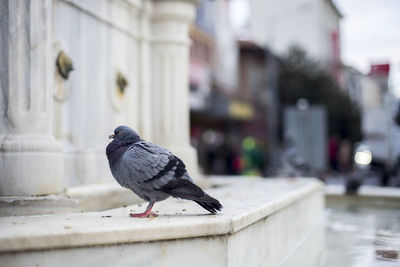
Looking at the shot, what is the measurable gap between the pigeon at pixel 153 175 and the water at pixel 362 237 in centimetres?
199

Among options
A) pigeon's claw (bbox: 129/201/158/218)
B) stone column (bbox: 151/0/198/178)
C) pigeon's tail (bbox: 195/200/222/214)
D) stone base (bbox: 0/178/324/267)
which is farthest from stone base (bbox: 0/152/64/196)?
stone column (bbox: 151/0/198/178)

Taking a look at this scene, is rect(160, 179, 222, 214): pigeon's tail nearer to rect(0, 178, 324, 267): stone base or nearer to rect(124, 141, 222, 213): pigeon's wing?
A: rect(124, 141, 222, 213): pigeon's wing

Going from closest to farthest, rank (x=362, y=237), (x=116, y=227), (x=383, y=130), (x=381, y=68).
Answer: (x=116, y=227)
(x=362, y=237)
(x=383, y=130)
(x=381, y=68)

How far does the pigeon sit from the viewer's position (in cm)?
441

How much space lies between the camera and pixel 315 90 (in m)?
41.9

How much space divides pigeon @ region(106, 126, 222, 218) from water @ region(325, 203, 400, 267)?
1995mm

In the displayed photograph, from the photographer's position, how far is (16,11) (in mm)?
5348

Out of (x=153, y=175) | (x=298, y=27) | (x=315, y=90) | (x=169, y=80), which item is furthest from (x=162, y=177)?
(x=298, y=27)

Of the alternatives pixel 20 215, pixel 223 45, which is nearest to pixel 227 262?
pixel 20 215

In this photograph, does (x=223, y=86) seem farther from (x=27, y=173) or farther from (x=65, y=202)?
(x=27, y=173)

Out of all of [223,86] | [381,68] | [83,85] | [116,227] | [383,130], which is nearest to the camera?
[116,227]

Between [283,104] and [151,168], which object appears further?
[283,104]

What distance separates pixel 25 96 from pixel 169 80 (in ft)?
15.2

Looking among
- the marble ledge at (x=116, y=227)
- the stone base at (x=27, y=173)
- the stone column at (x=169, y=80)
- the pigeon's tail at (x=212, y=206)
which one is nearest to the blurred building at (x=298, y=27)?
the stone column at (x=169, y=80)
